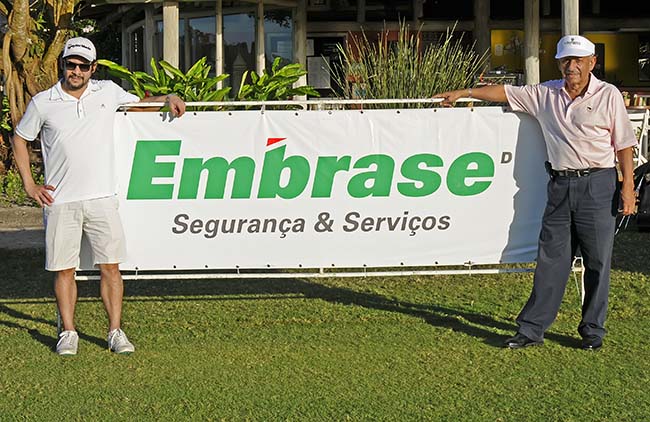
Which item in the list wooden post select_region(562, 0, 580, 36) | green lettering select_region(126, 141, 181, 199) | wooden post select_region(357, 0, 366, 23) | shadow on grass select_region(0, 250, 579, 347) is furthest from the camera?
wooden post select_region(357, 0, 366, 23)

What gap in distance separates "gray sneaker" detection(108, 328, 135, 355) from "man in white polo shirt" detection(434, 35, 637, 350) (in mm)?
2434

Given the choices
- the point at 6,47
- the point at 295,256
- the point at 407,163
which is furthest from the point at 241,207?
the point at 6,47

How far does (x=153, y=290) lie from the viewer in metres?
9.06

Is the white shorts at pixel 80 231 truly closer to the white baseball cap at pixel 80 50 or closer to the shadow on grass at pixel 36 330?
the shadow on grass at pixel 36 330

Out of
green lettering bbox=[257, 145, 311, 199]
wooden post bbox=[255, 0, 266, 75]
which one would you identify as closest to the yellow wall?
wooden post bbox=[255, 0, 266, 75]

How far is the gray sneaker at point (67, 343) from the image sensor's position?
6879 mm

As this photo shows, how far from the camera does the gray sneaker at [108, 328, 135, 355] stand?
6898mm

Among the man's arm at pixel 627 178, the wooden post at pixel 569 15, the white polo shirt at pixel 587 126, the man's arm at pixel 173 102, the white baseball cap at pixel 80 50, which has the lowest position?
the man's arm at pixel 627 178

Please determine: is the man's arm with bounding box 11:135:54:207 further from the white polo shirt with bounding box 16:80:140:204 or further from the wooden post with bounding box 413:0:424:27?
the wooden post with bounding box 413:0:424:27

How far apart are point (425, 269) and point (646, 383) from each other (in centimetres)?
240

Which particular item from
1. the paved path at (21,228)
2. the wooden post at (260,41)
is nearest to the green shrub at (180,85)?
the paved path at (21,228)

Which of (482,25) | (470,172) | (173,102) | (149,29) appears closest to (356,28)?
(482,25)

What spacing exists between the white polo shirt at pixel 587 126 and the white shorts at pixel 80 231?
2.89 m

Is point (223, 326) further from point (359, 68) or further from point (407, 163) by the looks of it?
point (359, 68)
